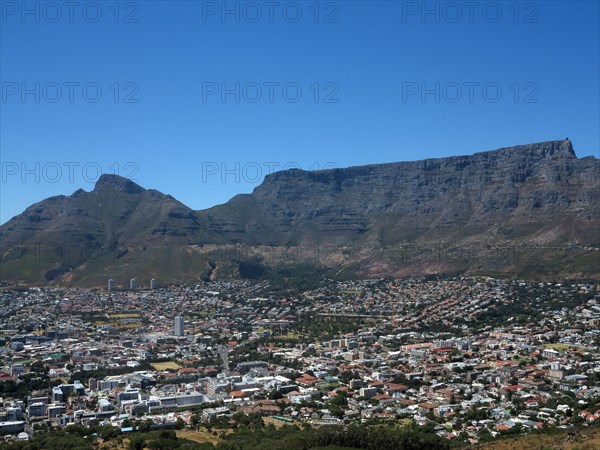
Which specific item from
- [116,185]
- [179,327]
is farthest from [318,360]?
[116,185]

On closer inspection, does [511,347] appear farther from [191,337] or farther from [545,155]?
[545,155]

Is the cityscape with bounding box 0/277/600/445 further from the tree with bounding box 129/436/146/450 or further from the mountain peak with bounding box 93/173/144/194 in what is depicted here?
the mountain peak with bounding box 93/173/144/194

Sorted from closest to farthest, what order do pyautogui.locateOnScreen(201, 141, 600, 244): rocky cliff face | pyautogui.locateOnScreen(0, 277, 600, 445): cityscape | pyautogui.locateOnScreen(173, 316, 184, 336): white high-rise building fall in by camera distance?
pyautogui.locateOnScreen(0, 277, 600, 445): cityscape < pyautogui.locateOnScreen(173, 316, 184, 336): white high-rise building < pyautogui.locateOnScreen(201, 141, 600, 244): rocky cliff face

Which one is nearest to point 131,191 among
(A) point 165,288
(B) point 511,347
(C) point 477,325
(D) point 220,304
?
(A) point 165,288

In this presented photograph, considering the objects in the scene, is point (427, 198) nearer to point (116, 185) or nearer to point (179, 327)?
point (116, 185)

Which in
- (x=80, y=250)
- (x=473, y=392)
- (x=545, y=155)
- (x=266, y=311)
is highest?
(x=545, y=155)

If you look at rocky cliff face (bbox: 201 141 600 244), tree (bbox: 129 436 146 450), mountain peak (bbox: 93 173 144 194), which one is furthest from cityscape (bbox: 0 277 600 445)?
mountain peak (bbox: 93 173 144 194)
